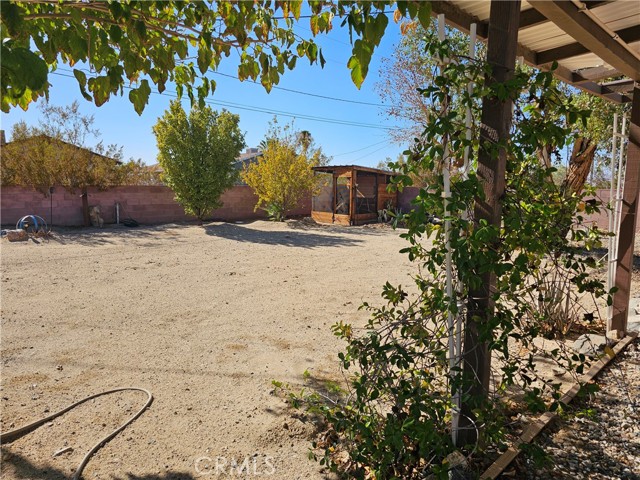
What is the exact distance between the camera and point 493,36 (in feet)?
5.06

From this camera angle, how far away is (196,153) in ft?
42.3

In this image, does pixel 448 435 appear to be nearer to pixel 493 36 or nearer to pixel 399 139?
pixel 493 36

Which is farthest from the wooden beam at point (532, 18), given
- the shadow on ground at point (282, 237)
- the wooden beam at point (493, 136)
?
the shadow on ground at point (282, 237)

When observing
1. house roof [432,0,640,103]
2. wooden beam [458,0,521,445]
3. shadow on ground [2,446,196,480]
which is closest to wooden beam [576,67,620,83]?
house roof [432,0,640,103]

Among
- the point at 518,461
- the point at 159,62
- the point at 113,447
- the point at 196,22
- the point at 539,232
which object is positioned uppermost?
the point at 196,22

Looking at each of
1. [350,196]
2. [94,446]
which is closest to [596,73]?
[94,446]

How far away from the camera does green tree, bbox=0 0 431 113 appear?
1231 mm

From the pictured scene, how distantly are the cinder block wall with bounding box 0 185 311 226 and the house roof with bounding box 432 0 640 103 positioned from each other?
14.0 metres

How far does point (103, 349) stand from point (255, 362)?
4.57 feet

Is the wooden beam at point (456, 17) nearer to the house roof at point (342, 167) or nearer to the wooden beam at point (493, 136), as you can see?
the wooden beam at point (493, 136)

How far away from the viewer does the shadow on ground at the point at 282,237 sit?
33.6 feet

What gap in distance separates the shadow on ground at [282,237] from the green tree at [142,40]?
7.70 meters

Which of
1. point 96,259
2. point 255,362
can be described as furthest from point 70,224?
point 255,362

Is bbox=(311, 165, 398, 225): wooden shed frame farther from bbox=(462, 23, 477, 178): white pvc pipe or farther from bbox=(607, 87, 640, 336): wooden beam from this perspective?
bbox=(462, 23, 477, 178): white pvc pipe
